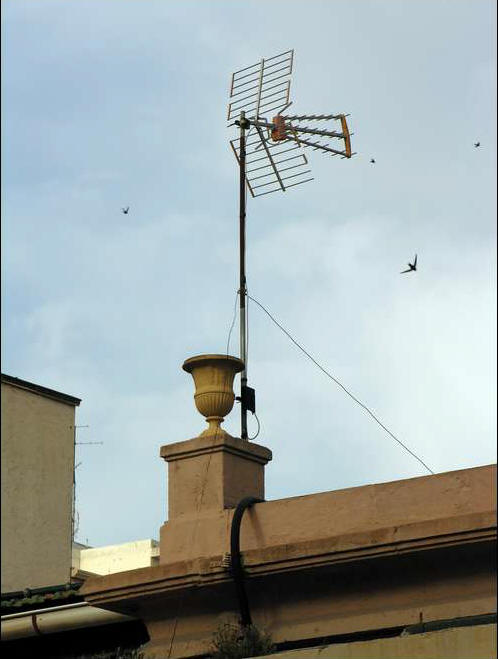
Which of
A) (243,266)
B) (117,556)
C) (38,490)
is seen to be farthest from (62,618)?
(117,556)

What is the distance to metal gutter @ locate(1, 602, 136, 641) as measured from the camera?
12.4m

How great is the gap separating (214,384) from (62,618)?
2.48 meters

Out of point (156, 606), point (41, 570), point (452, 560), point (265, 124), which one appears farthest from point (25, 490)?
point (452, 560)

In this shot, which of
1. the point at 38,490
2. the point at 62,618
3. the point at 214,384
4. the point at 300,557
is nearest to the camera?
the point at 300,557

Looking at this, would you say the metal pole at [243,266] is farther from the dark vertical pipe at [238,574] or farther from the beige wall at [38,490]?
the beige wall at [38,490]

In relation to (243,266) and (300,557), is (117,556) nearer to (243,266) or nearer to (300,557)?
(243,266)

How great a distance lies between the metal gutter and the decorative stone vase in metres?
1.90

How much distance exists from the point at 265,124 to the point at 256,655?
6379 millimetres

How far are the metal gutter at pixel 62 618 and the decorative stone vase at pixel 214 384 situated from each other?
1900 millimetres

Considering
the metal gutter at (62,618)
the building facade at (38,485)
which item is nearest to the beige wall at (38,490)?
the building facade at (38,485)

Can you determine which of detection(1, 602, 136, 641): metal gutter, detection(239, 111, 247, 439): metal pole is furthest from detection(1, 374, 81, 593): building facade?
detection(1, 602, 136, 641): metal gutter

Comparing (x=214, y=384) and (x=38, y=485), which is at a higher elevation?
(x=38, y=485)

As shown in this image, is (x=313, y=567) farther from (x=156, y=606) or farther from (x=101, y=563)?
(x=101, y=563)

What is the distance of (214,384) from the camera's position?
42.0ft
